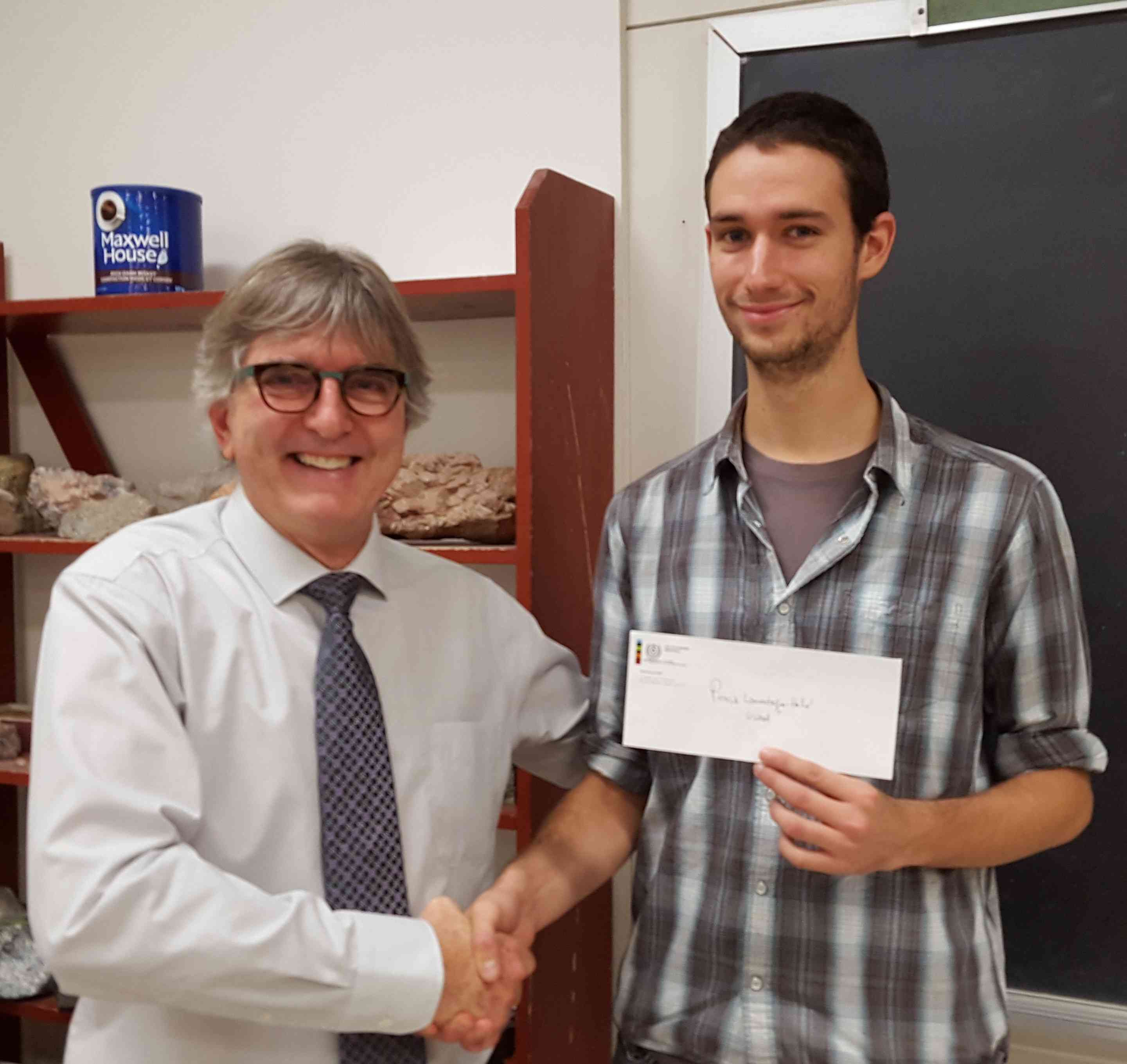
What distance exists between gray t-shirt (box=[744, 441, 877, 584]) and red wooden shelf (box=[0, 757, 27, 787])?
1534mm

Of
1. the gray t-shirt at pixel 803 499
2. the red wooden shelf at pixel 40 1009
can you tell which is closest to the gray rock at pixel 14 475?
the red wooden shelf at pixel 40 1009

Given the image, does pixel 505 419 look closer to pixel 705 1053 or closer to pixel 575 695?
pixel 575 695

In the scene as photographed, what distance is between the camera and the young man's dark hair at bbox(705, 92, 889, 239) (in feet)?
4.03

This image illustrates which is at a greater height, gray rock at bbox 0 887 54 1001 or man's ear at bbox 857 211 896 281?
man's ear at bbox 857 211 896 281

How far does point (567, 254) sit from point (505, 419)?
0.40 m

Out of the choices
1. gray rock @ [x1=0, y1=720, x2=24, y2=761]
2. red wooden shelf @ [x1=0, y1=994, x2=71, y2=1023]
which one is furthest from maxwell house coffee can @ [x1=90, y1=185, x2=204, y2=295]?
red wooden shelf @ [x1=0, y1=994, x2=71, y2=1023]

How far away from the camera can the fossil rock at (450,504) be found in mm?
1778

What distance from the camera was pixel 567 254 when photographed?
173cm

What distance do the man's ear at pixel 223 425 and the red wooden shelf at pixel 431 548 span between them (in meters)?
0.46

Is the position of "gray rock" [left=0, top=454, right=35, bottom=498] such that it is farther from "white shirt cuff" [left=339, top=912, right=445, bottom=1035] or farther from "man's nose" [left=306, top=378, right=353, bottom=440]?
"white shirt cuff" [left=339, top=912, right=445, bottom=1035]

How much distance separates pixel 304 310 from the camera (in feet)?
3.79

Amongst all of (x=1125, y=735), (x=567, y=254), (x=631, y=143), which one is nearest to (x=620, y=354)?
(x=567, y=254)

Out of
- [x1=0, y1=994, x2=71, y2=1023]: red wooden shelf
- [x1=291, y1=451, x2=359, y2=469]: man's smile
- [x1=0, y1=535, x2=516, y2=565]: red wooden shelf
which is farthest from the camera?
[x1=0, y1=994, x2=71, y2=1023]: red wooden shelf

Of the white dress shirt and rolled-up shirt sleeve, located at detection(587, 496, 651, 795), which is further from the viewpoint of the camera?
rolled-up shirt sleeve, located at detection(587, 496, 651, 795)
